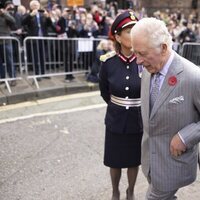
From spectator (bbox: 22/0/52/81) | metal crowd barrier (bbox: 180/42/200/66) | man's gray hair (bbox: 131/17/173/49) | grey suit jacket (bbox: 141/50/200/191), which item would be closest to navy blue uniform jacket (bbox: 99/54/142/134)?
grey suit jacket (bbox: 141/50/200/191)

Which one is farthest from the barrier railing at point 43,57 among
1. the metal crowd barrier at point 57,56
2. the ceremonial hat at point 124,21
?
the ceremonial hat at point 124,21

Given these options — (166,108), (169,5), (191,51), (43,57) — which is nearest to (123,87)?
(166,108)

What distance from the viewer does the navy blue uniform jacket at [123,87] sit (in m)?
3.01

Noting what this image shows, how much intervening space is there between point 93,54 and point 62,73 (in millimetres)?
978

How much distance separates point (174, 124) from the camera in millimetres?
2191

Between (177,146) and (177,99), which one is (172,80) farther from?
(177,146)

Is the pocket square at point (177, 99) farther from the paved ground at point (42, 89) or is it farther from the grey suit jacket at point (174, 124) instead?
the paved ground at point (42, 89)

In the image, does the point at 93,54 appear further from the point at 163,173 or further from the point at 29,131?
the point at 163,173

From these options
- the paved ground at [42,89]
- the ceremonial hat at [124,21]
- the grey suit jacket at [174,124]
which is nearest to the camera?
the grey suit jacket at [174,124]

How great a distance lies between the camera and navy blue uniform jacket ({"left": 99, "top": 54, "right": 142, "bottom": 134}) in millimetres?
3014

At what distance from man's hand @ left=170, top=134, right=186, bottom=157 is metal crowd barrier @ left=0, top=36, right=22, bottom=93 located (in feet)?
16.4

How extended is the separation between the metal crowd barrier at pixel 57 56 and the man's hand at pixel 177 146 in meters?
5.10

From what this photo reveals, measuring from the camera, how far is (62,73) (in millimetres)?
7551

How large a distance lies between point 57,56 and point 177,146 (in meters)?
5.87
